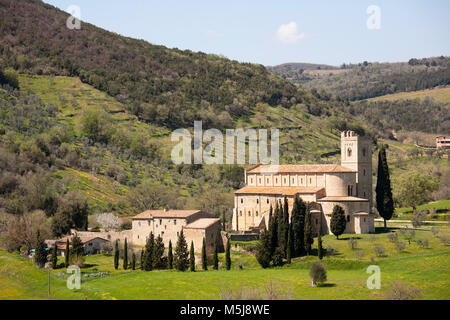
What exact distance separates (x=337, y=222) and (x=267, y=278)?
16.3m

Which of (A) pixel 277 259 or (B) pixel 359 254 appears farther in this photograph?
(A) pixel 277 259

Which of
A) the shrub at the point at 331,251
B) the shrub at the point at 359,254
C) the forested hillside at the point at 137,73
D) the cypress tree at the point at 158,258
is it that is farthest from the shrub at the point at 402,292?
the forested hillside at the point at 137,73

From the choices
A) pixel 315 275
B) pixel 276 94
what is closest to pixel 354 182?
pixel 315 275

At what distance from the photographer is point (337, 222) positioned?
61.1m

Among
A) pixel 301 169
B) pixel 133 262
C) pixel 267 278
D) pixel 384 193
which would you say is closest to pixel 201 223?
pixel 133 262

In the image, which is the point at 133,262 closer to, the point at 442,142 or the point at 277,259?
the point at 277,259

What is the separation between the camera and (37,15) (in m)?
194

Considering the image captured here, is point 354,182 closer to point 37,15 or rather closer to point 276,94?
point 276,94

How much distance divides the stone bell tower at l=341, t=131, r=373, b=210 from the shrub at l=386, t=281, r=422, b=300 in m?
30.9

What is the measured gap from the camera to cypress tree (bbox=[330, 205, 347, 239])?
2402 inches

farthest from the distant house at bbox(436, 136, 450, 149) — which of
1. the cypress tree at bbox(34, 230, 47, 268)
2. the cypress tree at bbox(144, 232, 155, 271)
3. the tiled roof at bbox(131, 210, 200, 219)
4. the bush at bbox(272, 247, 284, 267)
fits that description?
the cypress tree at bbox(34, 230, 47, 268)

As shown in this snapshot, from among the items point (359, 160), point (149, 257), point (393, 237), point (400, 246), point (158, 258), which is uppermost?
point (359, 160)

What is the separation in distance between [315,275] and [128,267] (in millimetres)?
22965
